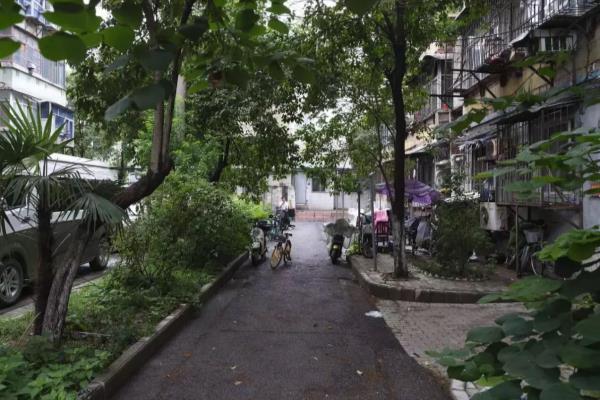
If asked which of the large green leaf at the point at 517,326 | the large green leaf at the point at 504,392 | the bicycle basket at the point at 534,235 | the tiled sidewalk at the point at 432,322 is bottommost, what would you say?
the tiled sidewalk at the point at 432,322

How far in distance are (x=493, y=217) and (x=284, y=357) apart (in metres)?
7.82

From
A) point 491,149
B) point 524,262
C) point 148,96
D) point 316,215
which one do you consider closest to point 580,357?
point 148,96

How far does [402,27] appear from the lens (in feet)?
33.3

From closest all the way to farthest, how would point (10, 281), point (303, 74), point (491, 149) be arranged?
point (303, 74)
point (10, 281)
point (491, 149)

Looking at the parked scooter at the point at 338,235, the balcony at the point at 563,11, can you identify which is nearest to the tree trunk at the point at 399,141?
the balcony at the point at 563,11

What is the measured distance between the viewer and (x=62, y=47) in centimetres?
192

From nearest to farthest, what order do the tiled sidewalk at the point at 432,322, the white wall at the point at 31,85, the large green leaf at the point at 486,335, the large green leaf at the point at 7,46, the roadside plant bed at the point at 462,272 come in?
the large green leaf at the point at 486,335
the large green leaf at the point at 7,46
the tiled sidewalk at the point at 432,322
the roadside plant bed at the point at 462,272
the white wall at the point at 31,85

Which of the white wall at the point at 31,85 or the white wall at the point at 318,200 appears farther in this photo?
the white wall at the point at 318,200

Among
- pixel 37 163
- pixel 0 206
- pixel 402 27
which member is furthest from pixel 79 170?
pixel 402 27

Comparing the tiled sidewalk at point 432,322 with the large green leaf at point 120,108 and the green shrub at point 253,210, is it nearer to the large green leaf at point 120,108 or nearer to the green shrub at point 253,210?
the large green leaf at point 120,108

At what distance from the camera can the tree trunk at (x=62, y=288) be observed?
5238 mm

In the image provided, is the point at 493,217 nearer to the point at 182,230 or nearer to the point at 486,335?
the point at 182,230

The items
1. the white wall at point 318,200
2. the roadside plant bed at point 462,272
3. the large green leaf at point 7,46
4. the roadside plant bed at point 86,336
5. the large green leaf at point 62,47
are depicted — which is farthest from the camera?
the white wall at point 318,200

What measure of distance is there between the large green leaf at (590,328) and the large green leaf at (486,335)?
30 centimetres
